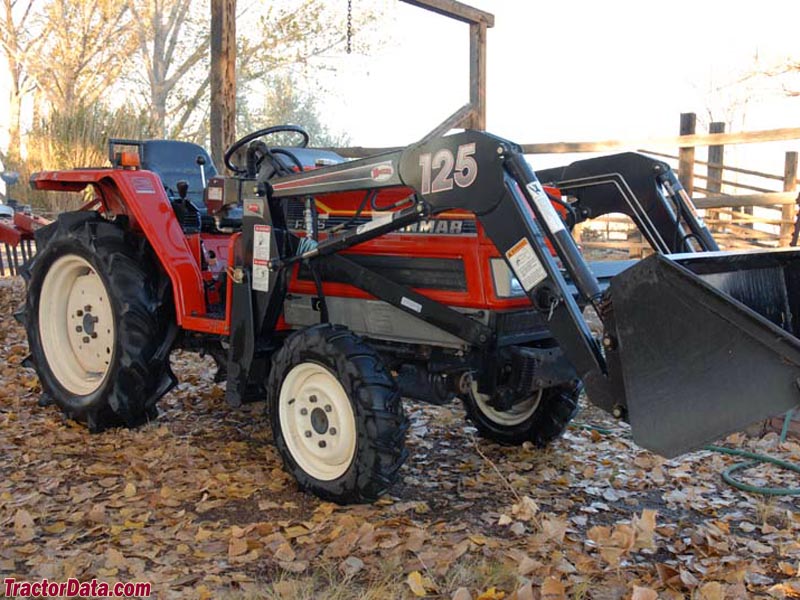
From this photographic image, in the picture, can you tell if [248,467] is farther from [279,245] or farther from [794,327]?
[794,327]

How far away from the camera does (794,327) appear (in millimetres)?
3084

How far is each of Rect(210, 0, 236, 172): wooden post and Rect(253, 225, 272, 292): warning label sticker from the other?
3.27 meters

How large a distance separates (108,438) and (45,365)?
76 cm

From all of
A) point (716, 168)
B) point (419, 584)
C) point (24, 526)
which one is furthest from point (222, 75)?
point (716, 168)

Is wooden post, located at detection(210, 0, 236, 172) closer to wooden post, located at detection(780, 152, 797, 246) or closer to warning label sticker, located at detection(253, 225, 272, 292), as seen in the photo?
warning label sticker, located at detection(253, 225, 272, 292)

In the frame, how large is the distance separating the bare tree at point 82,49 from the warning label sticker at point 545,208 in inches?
802

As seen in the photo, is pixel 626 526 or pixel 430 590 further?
pixel 626 526

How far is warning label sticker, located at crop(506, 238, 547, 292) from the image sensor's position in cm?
276

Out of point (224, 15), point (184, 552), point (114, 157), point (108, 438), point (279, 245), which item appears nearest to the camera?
point (184, 552)

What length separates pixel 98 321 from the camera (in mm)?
4430

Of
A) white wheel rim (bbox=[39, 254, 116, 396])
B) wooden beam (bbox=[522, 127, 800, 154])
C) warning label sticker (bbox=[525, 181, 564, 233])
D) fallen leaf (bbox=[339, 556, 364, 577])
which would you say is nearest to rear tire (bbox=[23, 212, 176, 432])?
white wheel rim (bbox=[39, 254, 116, 396])

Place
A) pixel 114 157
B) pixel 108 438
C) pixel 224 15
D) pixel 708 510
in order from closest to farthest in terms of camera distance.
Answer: pixel 708 510, pixel 108 438, pixel 114 157, pixel 224 15

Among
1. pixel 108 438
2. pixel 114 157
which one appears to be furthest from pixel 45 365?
pixel 114 157

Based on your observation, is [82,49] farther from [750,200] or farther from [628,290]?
[628,290]
